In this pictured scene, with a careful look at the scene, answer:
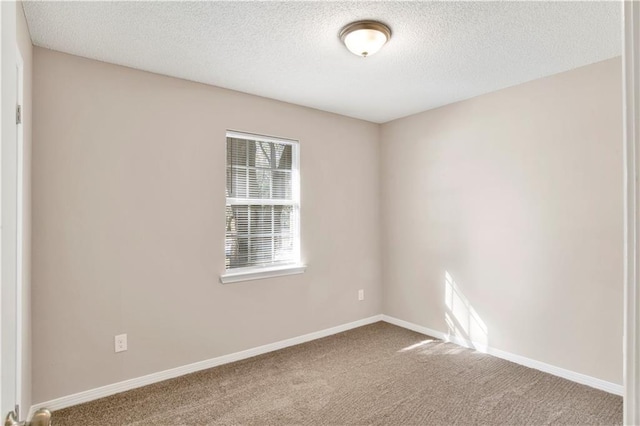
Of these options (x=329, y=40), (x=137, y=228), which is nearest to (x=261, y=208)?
(x=137, y=228)

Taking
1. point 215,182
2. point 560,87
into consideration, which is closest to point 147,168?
point 215,182

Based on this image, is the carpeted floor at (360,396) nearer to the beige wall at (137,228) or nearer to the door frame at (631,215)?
the beige wall at (137,228)

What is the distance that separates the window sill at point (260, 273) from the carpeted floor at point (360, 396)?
756 millimetres

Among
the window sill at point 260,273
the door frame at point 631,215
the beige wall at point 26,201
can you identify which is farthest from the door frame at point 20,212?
the door frame at point 631,215

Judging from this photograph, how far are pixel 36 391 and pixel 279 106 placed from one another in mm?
3033

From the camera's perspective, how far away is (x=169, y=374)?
2.90m

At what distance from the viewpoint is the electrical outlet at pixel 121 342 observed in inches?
106

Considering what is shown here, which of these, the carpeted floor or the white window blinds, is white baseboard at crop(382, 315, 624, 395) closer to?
the carpeted floor

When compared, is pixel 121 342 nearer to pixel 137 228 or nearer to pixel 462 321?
pixel 137 228

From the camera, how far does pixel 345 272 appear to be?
4.16 metres

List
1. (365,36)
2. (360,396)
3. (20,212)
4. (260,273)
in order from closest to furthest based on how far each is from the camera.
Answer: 1. (20,212)
2. (365,36)
3. (360,396)
4. (260,273)

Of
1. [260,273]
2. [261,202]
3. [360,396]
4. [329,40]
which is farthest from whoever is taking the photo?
[261,202]

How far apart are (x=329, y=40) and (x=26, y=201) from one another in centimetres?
222

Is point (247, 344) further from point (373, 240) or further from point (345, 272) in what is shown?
point (373, 240)
